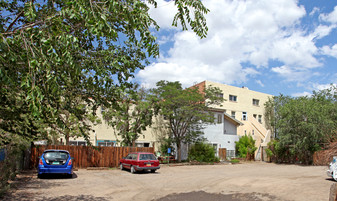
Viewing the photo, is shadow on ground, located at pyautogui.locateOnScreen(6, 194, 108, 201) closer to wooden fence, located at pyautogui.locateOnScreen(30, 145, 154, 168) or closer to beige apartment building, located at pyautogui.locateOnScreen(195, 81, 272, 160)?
wooden fence, located at pyautogui.locateOnScreen(30, 145, 154, 168)

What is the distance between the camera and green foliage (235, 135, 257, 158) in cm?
3533

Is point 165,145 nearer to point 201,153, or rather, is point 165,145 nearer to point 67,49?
point 201,153

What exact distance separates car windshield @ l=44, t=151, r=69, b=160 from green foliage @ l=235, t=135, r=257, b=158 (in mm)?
25775

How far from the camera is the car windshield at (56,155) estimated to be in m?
14.4

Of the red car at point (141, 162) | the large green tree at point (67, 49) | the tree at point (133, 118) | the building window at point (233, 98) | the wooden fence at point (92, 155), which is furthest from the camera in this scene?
the building window at point (233, 98)

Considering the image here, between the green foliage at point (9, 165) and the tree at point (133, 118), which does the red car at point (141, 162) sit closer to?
the tree at point (133, 118)

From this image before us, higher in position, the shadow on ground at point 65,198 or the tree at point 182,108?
the tree at point 182,108

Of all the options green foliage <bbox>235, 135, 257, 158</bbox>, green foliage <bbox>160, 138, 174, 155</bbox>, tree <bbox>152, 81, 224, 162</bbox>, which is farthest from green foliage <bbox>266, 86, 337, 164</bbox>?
green foliage <bbox>160, 138, 174, 155</bbox>

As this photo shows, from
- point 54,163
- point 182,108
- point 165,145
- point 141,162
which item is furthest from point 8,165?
point 165,145

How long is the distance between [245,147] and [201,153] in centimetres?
911

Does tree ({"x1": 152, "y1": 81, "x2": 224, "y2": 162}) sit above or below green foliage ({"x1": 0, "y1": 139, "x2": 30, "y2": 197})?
above

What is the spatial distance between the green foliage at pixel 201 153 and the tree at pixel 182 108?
1086 millimetres

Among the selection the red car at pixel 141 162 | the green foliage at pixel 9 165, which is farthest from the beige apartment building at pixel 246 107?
the green foliage at pixel 9 165

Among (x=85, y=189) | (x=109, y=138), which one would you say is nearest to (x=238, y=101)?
(x=109, y=138)
